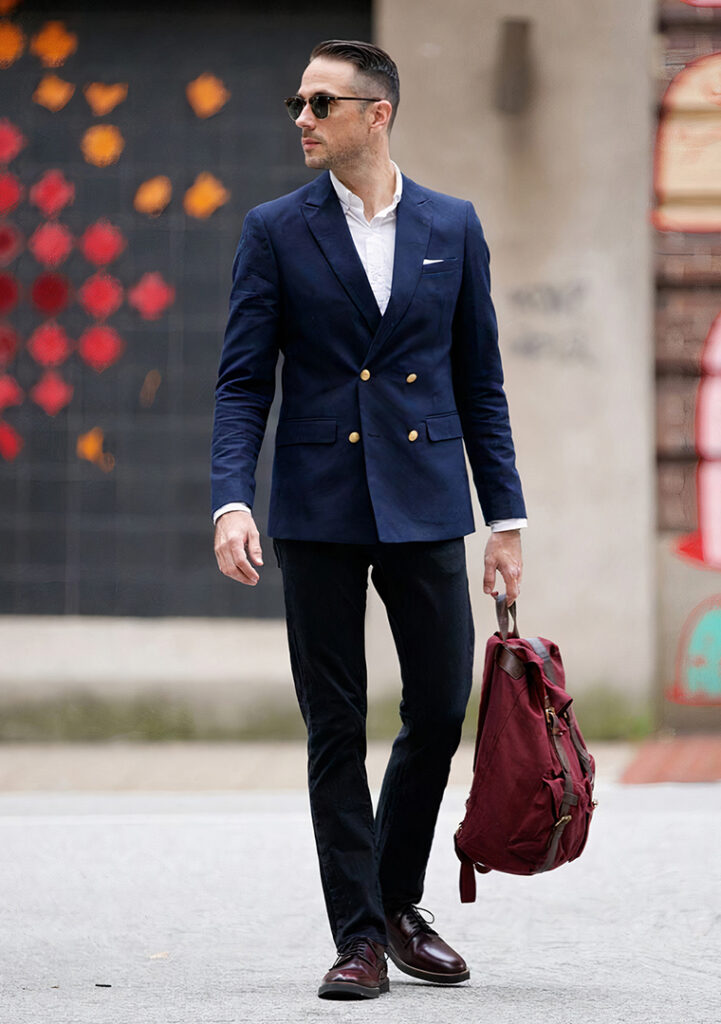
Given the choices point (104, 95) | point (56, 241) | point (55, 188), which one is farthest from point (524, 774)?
point (104, 95)

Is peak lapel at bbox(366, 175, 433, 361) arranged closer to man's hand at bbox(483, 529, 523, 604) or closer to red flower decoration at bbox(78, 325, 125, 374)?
Answer: man's hand at bbox(483, 529, 523, 604)

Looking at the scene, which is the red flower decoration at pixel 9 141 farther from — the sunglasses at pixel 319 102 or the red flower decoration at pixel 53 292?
the sunglasses at pixel 319 102

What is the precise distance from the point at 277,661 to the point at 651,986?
4.42 metres

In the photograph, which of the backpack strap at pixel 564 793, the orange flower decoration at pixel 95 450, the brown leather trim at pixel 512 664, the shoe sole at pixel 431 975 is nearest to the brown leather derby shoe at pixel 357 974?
the shoe sole at pixel 431 975

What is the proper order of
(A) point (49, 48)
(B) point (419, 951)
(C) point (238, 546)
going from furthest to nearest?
(A) point (49, 48) → (B) point (419, 951) → (C) point (238, 546)

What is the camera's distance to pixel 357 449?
13.0ft

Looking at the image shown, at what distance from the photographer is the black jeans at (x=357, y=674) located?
3969mm

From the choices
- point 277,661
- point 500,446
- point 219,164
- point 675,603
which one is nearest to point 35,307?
point 219,164

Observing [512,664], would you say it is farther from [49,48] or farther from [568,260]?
[49,48]

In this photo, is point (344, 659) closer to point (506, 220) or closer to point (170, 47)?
point (506, 220)

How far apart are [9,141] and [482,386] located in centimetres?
511

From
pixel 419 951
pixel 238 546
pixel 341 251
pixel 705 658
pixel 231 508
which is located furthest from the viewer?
pixel 705 658

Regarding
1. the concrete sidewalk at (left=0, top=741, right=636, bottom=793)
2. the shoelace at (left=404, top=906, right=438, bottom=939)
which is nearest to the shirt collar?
the shoelace at (left=404, top=906, right=438, bottom=939)

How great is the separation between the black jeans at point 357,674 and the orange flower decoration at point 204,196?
470 cm
